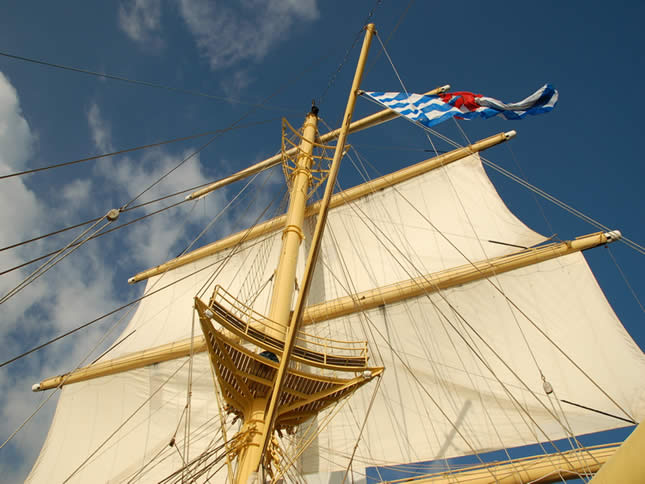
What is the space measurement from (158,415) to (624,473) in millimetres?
10618

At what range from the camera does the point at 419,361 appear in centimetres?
940

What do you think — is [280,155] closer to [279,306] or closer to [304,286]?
[279,306]

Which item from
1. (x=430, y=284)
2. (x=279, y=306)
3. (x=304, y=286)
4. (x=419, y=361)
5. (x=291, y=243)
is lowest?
(x=304, y=286)

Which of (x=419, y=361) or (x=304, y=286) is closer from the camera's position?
(x=304, y=286)

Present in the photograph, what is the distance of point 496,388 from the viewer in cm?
842

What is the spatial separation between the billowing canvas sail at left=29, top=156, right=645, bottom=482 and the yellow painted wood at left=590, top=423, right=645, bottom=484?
17.6 ft

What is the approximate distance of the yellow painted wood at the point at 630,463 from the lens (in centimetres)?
124

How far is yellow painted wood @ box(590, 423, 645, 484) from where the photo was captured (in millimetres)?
1239

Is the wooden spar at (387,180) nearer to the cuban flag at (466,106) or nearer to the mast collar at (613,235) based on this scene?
the mast collar at (613,235)

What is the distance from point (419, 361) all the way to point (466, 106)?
5551 mm

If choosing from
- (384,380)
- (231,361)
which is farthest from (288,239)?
(384,380)

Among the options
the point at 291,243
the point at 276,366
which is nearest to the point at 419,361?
the point at 291,243

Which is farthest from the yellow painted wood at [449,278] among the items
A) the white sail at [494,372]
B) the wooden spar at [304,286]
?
the wooden spar at [304,286]

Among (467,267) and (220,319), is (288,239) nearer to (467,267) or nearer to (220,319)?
(220,319)
